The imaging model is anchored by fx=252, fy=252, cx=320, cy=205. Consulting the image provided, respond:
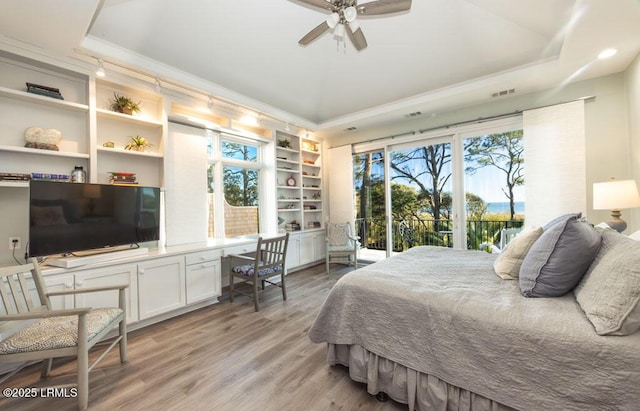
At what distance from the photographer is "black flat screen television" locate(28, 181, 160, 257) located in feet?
6.82

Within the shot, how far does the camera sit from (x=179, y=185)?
10.7ft

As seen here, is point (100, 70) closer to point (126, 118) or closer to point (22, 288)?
point (126, 118)

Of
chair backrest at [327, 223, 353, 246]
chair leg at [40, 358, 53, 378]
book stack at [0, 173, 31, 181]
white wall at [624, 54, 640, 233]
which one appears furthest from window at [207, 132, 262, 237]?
white wall at [624, 54, 640, 233]

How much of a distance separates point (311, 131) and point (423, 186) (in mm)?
2383

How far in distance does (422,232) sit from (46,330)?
4.71 m

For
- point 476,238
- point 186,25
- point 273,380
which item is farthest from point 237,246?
point 476,238

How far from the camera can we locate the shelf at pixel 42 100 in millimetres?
2143

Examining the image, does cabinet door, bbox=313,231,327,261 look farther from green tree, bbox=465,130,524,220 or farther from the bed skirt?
the bed skirt

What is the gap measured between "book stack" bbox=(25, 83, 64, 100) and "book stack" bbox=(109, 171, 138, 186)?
813 millimetres

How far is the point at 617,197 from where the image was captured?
227cm

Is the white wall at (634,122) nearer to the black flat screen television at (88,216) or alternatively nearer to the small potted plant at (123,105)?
the black flat screen television at (88,216)

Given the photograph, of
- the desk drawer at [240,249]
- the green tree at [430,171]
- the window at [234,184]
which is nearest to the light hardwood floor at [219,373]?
the desk drawer at [240,249]

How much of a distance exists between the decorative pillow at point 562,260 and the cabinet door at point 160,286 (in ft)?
9.97

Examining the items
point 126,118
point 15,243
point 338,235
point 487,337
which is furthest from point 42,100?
point 338,235
